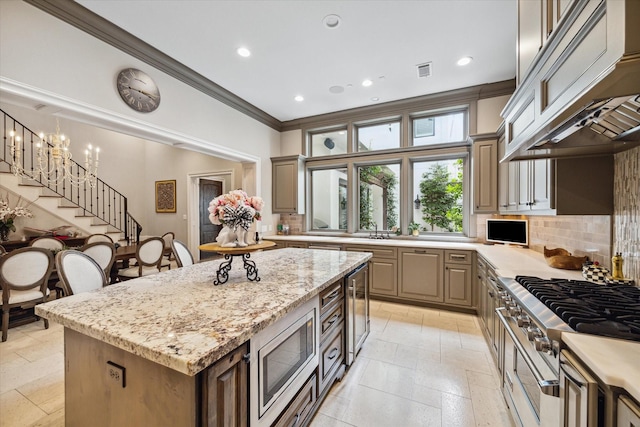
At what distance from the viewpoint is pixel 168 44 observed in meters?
2.79

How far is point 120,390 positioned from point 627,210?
296 centimetres

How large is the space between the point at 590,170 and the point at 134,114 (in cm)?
406

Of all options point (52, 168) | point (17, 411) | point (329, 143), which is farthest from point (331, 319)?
point (52, 168)

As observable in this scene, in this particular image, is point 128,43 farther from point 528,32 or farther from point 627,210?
point 627,210

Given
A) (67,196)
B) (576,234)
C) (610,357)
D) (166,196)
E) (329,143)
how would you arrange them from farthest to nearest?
(166,196), (67,196), (329,143), (576,234), (610,357)

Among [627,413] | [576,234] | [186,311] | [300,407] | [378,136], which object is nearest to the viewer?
[627,413]

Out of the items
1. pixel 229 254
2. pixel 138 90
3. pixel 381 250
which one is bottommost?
pixel 381 250

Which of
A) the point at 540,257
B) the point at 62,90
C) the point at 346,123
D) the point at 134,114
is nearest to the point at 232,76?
the point at 134,114

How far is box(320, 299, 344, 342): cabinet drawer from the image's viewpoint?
5.83 ft

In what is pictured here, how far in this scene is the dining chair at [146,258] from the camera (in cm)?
377

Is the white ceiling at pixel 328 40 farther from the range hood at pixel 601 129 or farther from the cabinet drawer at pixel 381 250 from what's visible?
the cabinet drawer at pixel 381 250

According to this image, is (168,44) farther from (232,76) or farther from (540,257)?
(540,257)

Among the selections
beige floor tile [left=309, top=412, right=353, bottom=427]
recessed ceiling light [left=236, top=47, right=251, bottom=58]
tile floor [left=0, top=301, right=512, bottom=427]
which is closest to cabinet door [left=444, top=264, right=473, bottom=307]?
tile floor [left=0, top=301, right=512, bottom=427]

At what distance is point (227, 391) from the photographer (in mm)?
950
